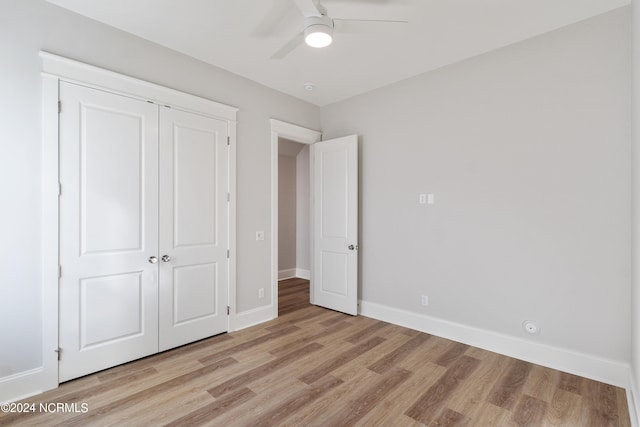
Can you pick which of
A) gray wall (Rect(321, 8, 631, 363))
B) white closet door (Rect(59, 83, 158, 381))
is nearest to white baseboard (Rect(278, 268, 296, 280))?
gray wall (Rect(321, 8, 631, 363))

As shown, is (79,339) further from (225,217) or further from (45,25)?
(45,25)

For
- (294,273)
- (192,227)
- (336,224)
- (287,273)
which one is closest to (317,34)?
(192,227)

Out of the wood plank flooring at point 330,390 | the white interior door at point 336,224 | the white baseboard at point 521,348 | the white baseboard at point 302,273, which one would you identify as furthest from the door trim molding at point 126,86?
the white baseboard at point 302,273

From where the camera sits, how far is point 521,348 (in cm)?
282

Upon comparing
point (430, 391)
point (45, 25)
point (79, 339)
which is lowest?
point (430, 391)

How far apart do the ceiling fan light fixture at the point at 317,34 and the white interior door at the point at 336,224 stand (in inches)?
75.4

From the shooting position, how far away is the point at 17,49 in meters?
2.20

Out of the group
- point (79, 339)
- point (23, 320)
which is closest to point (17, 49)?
point (23, 320)

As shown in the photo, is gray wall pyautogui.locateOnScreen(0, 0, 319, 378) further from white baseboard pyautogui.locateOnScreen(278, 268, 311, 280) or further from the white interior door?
white baseboard pyautogui.locateOnScreen(278, 268, 311, 280)

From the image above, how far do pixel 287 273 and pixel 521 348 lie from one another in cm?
444

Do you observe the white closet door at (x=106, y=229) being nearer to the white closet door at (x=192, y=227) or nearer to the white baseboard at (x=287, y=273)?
the white closet door at (x=192, y=227)

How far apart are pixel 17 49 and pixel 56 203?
44.8 inches

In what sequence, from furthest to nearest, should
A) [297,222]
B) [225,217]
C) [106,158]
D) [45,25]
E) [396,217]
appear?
[297,222] < [396,217] < [225,217] < [106,158] < [45,25]

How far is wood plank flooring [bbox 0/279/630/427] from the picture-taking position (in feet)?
6.57
